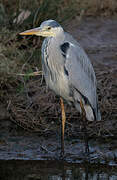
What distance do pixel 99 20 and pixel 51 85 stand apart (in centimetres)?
435

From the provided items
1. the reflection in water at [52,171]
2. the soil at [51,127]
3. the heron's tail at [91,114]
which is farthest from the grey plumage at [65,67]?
the reflection in water at [52,171]

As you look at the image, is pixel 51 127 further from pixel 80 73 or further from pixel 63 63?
Answer: pixel 63 63

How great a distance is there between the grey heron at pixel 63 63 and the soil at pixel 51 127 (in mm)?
370

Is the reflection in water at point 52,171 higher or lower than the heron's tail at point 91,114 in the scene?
lower

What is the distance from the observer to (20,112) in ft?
22.8

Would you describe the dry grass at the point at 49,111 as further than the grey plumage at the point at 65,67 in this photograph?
Yes

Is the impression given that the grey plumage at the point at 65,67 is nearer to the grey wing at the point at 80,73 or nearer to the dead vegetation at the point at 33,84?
the grey wing at the point at 80,73

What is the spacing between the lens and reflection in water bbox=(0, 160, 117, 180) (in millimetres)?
5395

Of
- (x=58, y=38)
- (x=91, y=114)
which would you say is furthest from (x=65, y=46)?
(x=91, y=114)

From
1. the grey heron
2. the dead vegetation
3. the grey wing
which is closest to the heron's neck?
the grey heron

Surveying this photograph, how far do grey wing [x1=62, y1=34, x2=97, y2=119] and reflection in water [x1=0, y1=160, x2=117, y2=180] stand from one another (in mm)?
790

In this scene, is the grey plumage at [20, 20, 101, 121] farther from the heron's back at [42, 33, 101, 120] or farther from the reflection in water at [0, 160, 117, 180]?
the reflection in water at [0, 160, 117, 180]

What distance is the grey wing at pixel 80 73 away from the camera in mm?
5832

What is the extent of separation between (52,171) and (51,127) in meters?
1.27
